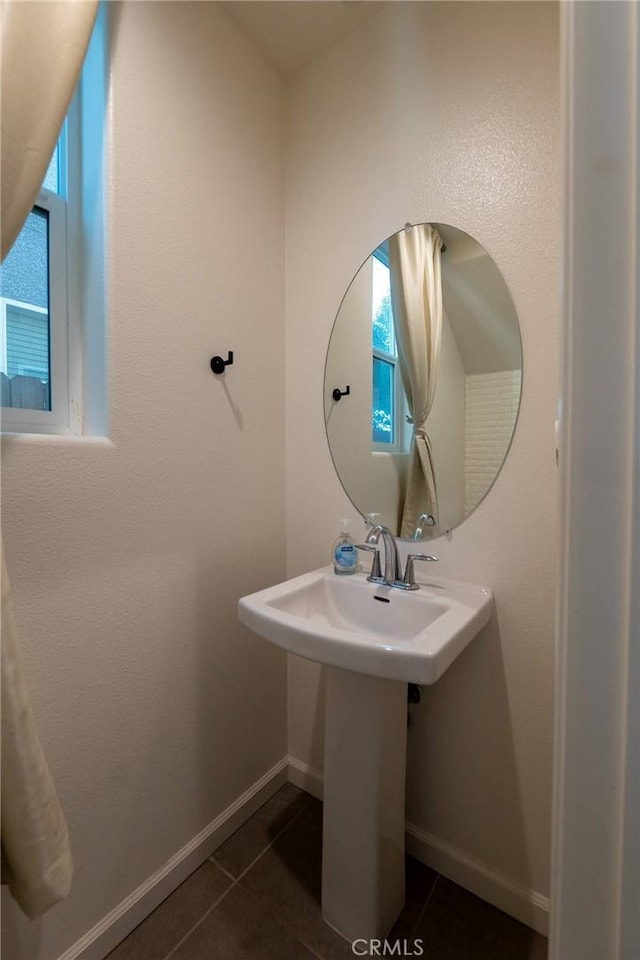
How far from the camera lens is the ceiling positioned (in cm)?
117

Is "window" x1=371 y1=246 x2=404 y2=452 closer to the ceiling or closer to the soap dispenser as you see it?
the soap dispenser

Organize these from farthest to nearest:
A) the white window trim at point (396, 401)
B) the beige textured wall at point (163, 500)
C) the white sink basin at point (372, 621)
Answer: the white window trim at point (396, 401), the beige textured wall at point (163, 500), the white sink basin at point (372, 621)

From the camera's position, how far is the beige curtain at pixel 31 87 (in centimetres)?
68

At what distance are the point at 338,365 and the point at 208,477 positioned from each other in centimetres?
57

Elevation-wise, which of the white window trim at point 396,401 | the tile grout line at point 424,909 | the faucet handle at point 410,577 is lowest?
the tile grout line at point 424,909

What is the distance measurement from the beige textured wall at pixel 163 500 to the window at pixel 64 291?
0.16 ft

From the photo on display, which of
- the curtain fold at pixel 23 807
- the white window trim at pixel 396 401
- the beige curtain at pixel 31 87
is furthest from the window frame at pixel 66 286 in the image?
the white window trim at pixel 396 401

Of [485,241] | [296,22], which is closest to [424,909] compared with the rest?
[485,241]

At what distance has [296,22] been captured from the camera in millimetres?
1218

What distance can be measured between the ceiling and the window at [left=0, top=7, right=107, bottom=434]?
1.64 feet

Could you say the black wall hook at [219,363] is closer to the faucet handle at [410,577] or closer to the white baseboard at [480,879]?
the faucet handle at [410,577]

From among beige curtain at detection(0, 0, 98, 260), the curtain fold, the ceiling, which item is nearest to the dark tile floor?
the curtain fold

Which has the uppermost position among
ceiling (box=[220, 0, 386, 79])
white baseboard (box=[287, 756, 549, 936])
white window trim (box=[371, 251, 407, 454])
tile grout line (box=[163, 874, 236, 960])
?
ceiling (box=[220, 0, 386, 79])

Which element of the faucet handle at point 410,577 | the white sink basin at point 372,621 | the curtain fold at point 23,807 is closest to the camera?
the curtain fold at point 23,807
